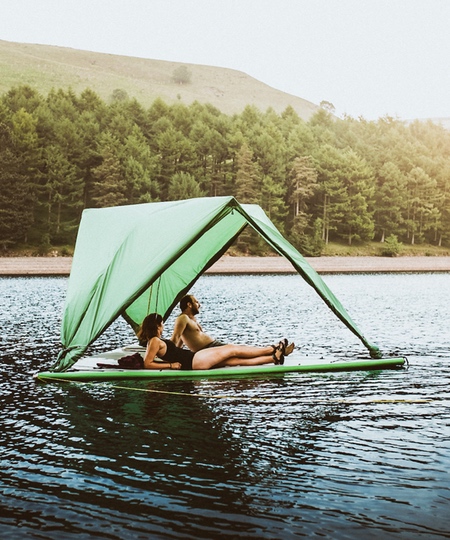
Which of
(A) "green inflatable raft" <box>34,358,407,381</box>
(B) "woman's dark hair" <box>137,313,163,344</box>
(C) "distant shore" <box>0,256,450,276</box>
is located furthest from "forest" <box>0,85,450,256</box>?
(B) "woman's dark hair" <box>137,313,163,344</box>

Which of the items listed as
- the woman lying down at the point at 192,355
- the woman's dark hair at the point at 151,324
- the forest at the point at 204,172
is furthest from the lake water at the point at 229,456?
the forest at the point at 204,172

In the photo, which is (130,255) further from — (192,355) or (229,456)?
(229,456)

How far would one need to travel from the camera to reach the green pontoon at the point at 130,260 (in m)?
13.0

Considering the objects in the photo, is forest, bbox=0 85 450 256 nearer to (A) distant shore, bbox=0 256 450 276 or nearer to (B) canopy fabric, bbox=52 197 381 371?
(A) distant shore, bbox=0 256 450 276

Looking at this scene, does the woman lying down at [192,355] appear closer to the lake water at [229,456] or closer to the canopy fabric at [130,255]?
the lake water at [229,456]

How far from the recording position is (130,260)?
13570 mm

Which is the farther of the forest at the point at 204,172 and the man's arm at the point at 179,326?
the forest at the point at 204,172

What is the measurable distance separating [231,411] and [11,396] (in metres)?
3.87

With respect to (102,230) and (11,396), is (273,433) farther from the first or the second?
(102,230)

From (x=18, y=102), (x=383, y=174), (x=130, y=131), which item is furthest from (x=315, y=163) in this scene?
(x=18, y=102)

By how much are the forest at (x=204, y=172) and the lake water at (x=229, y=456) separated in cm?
6386

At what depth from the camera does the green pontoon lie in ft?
42.5

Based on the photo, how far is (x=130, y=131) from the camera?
9781cm

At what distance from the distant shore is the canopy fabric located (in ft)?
162
